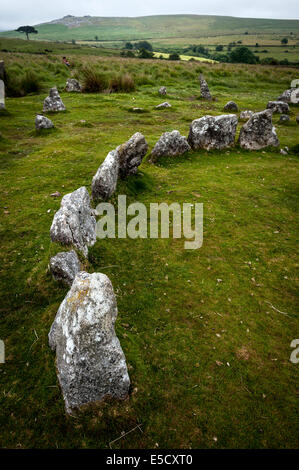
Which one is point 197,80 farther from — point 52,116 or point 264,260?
point 264,260

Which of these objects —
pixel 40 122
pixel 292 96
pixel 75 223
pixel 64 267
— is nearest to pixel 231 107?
pixel 292 96

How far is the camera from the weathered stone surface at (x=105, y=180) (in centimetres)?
832

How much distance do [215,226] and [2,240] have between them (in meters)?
6.16

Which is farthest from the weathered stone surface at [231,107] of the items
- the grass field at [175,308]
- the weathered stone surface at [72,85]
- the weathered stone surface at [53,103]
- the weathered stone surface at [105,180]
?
the weathered stone surface at [105,180]

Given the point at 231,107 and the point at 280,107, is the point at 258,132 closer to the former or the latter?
the point at 231,107

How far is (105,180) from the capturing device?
328 inches

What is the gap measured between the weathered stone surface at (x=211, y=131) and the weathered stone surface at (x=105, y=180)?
248 inches

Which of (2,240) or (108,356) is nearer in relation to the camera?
(108,356)

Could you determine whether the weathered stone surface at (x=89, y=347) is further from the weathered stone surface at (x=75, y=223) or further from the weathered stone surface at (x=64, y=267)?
the weathered stone surface at (x=75, y=223)

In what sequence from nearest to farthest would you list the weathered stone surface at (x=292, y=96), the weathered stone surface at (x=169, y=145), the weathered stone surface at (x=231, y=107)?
the weathered stone surface at (x=169, y=145) < the weathered stone surface at (x=231, y=107) < the weathered stone surface at (x=292, y=96)

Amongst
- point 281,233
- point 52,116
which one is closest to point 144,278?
point 281,233

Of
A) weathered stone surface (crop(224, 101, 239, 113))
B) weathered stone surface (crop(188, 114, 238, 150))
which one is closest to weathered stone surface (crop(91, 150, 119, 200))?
weathered stone surface (crop(188, 114, 238, 150))

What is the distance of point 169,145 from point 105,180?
18.2ft

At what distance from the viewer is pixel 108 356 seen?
3586 millimetres
